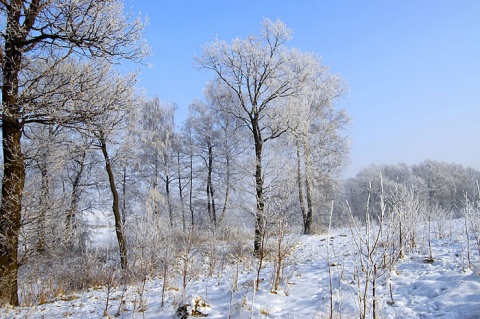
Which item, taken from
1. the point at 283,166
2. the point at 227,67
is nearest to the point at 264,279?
the point at 283,166

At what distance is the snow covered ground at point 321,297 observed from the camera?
4.41 metres

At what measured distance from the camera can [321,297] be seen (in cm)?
516

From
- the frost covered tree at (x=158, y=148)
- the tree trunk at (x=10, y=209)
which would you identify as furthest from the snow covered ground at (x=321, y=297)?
the frost covered tree at (x=158, y=148)

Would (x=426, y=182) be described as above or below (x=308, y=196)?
above

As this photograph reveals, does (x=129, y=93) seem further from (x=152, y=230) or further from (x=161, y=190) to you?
(x=161, y=190)

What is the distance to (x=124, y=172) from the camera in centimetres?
1939

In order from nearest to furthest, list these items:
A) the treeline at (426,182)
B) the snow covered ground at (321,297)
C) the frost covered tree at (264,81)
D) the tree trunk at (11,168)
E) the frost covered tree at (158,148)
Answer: the snow covered ground at (321,297) → the tree trunk at (11,168) → the frost covered tree at (264,81) → the frost covered tree at (158,148) → the treeline at (426,182)

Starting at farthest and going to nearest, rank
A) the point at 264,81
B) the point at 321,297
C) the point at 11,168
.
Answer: the point at 264,81 < the point at 11,168 < the point at 321,297

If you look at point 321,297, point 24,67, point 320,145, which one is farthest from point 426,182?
point 24,67

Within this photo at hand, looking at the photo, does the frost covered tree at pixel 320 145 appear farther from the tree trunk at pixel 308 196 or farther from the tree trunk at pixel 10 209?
the tree trunk at pixel 10 209

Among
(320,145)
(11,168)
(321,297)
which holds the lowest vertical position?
(321,297)

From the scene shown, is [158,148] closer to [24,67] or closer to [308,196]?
[308,196]

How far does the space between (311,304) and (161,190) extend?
654 inches

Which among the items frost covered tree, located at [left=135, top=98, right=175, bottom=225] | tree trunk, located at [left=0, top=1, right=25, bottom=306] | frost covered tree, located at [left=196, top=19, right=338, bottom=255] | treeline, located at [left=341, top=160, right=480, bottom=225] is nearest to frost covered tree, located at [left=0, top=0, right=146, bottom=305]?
tree trunk, located at [left=0, top=1, right=25, bottom=306]
